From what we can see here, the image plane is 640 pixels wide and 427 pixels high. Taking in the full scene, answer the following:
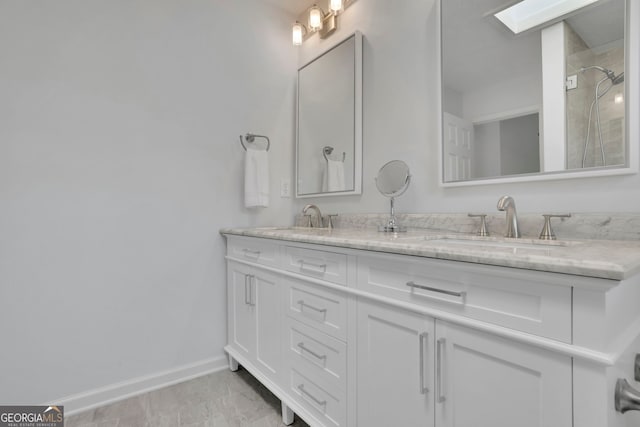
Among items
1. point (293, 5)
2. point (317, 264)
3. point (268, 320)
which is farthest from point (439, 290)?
point (293, 5)

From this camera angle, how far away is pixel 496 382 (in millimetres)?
754

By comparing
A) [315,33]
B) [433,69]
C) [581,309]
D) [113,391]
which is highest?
[315,33]

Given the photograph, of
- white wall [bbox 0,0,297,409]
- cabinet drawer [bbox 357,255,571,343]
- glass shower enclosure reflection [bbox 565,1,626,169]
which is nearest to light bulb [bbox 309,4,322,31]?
white wall [bbox 0,0,297,409]

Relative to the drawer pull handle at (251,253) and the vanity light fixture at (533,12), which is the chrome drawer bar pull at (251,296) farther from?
the vanity light fixture at (533,12)

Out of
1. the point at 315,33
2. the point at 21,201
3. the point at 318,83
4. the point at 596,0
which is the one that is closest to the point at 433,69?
the point at 596,0

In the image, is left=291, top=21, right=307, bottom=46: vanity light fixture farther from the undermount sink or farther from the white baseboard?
the white baseboard

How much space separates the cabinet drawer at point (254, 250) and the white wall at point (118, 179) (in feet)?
0.51

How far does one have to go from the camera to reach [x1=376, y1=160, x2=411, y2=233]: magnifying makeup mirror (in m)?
1.58

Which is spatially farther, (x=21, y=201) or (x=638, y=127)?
(x=21, y=201)

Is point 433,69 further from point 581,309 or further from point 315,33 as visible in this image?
point 581,309

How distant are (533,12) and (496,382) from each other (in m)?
1.29

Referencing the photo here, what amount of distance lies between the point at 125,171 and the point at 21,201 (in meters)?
0.45

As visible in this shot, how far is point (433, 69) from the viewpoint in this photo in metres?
1.56

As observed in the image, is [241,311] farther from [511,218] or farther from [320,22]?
[320,22]
